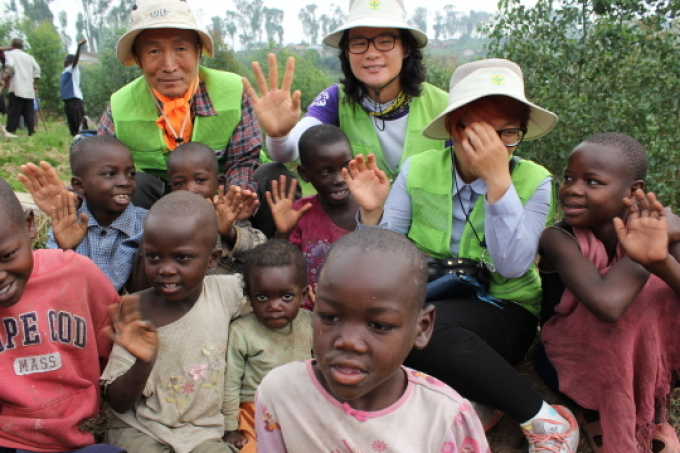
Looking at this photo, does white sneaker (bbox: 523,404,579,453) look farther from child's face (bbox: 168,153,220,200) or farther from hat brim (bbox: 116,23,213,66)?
hat brim (bbox: 116,23,213,66)

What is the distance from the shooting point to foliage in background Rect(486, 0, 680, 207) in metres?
4.97

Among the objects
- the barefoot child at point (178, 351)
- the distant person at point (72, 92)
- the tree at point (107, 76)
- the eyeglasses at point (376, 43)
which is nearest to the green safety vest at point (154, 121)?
the eyeglasses at point (376, 43)

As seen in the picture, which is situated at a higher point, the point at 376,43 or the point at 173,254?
the point at 376,43

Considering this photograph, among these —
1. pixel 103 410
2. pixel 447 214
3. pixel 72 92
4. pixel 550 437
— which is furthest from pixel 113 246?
pixel 72 92

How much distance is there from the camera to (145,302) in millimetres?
2352

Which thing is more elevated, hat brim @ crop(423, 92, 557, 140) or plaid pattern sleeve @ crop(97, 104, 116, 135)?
hat brim @ crop(423, 92, 557, 140)

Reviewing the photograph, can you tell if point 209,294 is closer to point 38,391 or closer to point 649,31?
point 38,391

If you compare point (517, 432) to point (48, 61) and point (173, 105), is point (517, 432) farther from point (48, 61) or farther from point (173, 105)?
point (48, 61)

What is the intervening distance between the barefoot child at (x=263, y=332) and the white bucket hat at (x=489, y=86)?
38.9 inches

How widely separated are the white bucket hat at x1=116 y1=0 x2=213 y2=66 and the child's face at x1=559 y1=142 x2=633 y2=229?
7.37 feet

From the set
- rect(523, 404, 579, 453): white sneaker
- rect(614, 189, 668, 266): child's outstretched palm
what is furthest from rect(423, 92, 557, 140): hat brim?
rect(523, 404, 579, 453): white sneaker

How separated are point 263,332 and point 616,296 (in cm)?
147

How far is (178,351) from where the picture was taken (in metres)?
2.31

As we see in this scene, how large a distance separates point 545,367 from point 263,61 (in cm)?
2009
